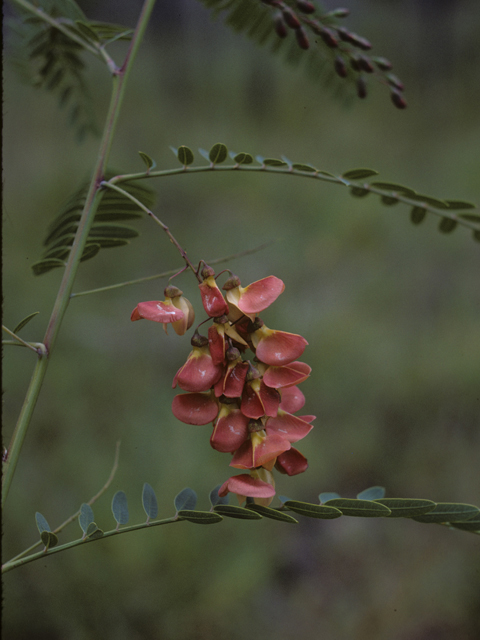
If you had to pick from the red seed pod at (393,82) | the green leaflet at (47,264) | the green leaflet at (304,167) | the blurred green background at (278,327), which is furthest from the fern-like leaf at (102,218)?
the blurred green background at (278,327)

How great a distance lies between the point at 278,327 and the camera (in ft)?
3.79

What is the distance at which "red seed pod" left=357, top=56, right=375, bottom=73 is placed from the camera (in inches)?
16.6

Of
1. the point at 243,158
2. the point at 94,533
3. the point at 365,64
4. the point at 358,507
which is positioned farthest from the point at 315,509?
the point at 365,64

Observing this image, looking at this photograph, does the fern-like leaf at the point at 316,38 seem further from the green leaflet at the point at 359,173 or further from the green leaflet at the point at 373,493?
the green leaflet at the point at 373,493

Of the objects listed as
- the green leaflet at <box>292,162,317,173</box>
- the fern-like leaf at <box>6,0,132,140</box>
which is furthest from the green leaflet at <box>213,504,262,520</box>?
the fern-like leaf at <box>6,0,132,140</box>

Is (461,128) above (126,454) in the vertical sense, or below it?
above

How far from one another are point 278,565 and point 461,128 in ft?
4.91

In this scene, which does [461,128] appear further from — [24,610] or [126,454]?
[24,610]

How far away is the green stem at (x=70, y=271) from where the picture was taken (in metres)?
0.28

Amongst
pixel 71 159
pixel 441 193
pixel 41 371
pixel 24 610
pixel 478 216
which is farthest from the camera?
pixel 441 193

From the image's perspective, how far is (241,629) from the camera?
833 millimetres

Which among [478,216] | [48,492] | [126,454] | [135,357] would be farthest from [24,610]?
[478,216]

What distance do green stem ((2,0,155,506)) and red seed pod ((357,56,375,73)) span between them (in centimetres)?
18

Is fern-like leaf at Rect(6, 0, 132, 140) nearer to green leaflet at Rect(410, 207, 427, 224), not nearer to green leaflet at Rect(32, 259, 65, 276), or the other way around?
green leaflet at Rect(32, 259, 65, 276)
